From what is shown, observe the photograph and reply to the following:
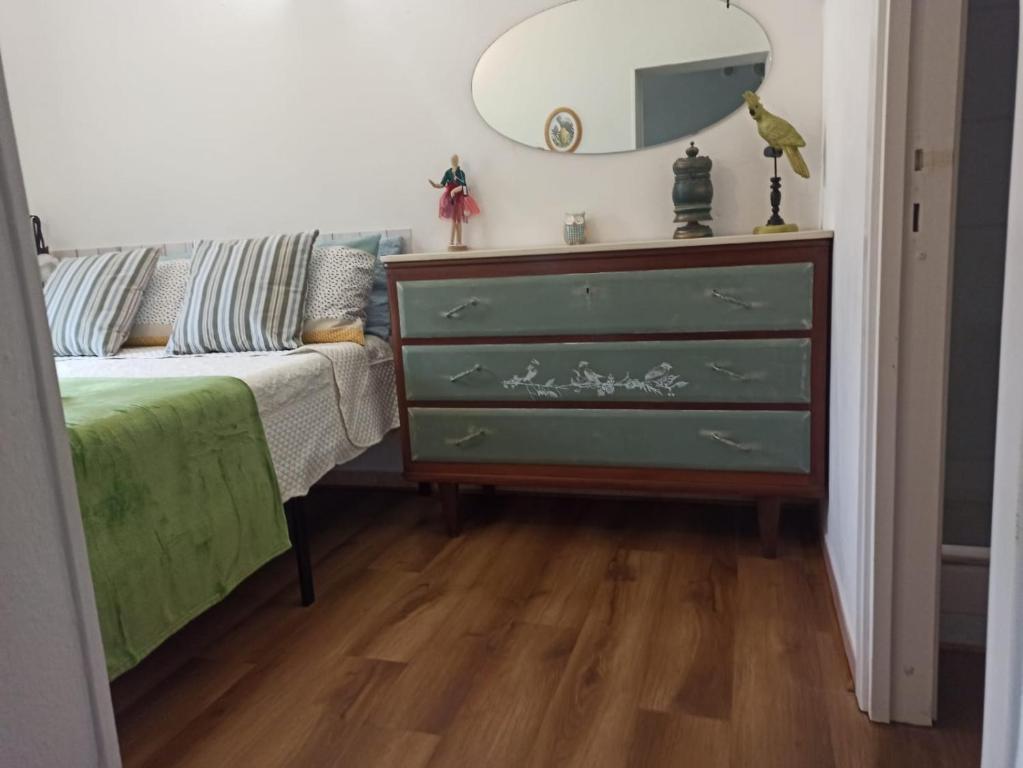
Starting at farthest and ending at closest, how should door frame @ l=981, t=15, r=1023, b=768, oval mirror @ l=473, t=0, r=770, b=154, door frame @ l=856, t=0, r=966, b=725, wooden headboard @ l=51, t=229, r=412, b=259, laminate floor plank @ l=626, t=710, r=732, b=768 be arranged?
wooden headboard @ l=51, t=229, r=412, b=259, oval mirror @ l=473, t=0, r=770, b=154, laminate floor plank @ l=626, t=710, r=732, b=768, door frame @ l=856, t=0, r=966, b=725, door frame @ l=981, t=15, r=1023, b=768

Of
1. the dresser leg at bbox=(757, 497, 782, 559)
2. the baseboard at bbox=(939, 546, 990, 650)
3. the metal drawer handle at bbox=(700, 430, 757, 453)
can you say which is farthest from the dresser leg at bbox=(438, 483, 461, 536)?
the baseboard at bbox=(939, 546, 990, 650)

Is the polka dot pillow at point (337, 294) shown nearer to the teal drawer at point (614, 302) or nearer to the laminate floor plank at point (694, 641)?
the teal drawer at point (614, 302)

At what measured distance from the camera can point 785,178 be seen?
2.19 meters

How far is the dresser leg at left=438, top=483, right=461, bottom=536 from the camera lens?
2256mm

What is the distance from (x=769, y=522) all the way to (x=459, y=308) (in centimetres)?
104

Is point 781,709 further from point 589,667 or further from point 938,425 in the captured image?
point 938,425

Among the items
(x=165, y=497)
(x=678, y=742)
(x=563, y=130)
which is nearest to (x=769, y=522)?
(x=678, y=742)

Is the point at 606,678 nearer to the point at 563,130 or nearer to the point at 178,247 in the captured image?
the point at 563,130

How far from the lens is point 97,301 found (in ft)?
7.96

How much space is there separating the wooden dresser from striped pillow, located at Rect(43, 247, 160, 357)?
3.20 ft

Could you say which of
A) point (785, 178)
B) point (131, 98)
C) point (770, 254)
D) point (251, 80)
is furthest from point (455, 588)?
point (131, 98)

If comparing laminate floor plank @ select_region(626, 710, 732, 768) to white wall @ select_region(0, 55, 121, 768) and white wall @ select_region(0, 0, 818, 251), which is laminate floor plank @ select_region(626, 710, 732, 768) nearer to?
white wall @ select_region(0, 55, 121, 768)

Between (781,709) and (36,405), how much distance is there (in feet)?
4.23

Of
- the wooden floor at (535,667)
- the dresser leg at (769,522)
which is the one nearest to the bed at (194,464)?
the wooden floor at (535,667)
